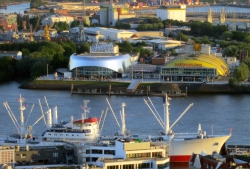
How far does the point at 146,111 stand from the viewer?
17.8 meters

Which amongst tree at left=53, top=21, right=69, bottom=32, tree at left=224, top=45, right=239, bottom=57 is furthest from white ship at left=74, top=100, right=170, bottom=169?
tree at left=53, top=21, right=69, bottom=32

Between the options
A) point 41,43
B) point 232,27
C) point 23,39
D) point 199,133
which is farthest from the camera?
point 232,27

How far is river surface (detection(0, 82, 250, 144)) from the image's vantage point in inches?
605

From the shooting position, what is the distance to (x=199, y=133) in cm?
1345

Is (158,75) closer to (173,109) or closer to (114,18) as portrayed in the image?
(173,109)

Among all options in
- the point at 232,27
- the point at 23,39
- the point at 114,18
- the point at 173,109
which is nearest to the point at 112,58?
the point at 173,109

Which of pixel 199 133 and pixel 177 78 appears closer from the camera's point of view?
pixel 199 133

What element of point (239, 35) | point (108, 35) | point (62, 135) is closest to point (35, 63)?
point (108, 35)

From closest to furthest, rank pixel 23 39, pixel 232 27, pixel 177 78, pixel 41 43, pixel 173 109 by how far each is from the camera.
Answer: pixel 173 109 → pixel 177 78 → pixel 41 43 → pixel 23 39 → pixel 232 27

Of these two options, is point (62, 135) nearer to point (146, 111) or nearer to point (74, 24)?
point (146, 111)

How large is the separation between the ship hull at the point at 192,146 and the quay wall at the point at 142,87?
806cm

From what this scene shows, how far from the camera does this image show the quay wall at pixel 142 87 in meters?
21.6

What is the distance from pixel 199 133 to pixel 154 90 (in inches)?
324

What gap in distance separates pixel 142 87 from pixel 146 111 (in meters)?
4.10
